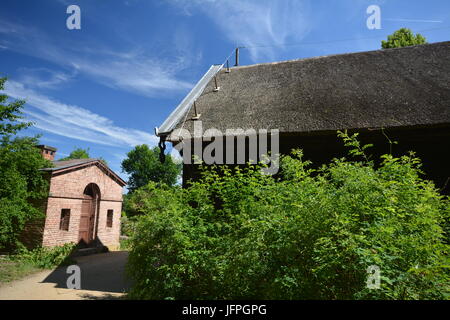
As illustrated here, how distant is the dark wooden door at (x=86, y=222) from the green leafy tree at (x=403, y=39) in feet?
63.7

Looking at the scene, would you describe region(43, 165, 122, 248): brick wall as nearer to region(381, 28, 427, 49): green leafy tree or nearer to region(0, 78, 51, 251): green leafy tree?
region(0, 78, 51, 251): green leafy tree

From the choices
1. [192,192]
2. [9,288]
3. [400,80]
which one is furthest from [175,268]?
[400,80]

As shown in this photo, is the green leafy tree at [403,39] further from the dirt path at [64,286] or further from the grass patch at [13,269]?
the grass patch at [13,269]

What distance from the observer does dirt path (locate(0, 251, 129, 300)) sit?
20.4 feet

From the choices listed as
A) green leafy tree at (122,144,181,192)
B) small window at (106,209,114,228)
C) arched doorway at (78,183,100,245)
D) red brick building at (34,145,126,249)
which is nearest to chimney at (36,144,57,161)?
Answer: red brick building at (34,145,126,249)

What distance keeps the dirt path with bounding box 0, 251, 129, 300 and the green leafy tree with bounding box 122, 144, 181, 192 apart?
35070mm

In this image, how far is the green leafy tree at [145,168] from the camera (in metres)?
44.7

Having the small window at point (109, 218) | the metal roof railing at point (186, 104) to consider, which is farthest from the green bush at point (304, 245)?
the small window at point (109, 218)

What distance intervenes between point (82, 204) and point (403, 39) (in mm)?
20153

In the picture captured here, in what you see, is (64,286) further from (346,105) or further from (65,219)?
(346,105)

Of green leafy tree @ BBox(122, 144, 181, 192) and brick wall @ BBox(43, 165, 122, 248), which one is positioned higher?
green leafy tree @ BBox(122, 144, 181, 192)

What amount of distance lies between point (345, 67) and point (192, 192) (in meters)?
7.08

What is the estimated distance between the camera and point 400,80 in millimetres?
6836
